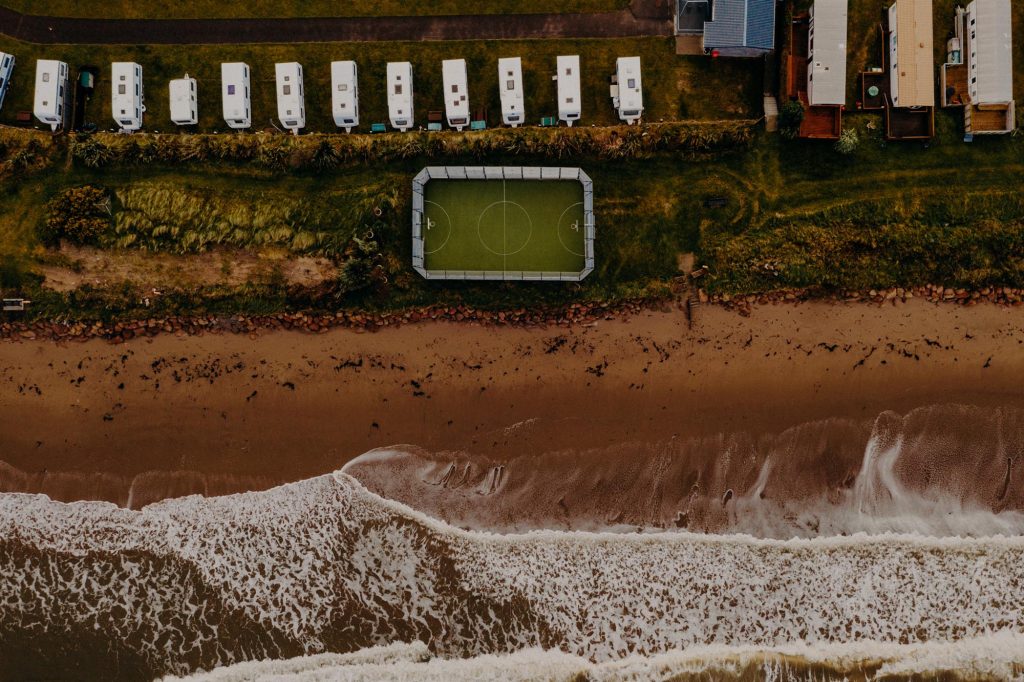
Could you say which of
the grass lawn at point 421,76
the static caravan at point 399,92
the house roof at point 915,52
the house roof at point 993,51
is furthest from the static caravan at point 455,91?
the house roof at point 993,51

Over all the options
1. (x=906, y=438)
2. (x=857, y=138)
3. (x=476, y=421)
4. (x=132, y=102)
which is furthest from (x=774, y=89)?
(x=132, y=102)

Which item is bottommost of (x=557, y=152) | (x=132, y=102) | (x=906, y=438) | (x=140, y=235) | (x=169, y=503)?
(x=169, y=503)

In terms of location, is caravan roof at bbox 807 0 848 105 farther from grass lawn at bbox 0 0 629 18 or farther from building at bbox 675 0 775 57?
grass lawn at bbox 0 0 629 18

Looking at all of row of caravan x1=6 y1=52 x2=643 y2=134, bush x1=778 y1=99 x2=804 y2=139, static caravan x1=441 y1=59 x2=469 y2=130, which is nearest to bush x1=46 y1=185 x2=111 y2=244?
row of caravan x1=6 y1=52 x2=643 y2=134

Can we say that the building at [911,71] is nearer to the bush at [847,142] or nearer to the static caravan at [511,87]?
the bush at [847,142]

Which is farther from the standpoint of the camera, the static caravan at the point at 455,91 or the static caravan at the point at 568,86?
the static caravan at the point at 455,91

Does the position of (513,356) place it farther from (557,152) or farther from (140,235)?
(140,235)

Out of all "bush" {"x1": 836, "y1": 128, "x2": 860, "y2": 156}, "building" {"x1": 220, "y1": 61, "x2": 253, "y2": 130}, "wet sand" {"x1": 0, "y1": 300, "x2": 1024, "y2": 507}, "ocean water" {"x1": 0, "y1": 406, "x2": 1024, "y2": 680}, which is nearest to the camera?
"ocean water" {"x1": 0, "y1": 406, "x2": 1024, "y2": 680}
